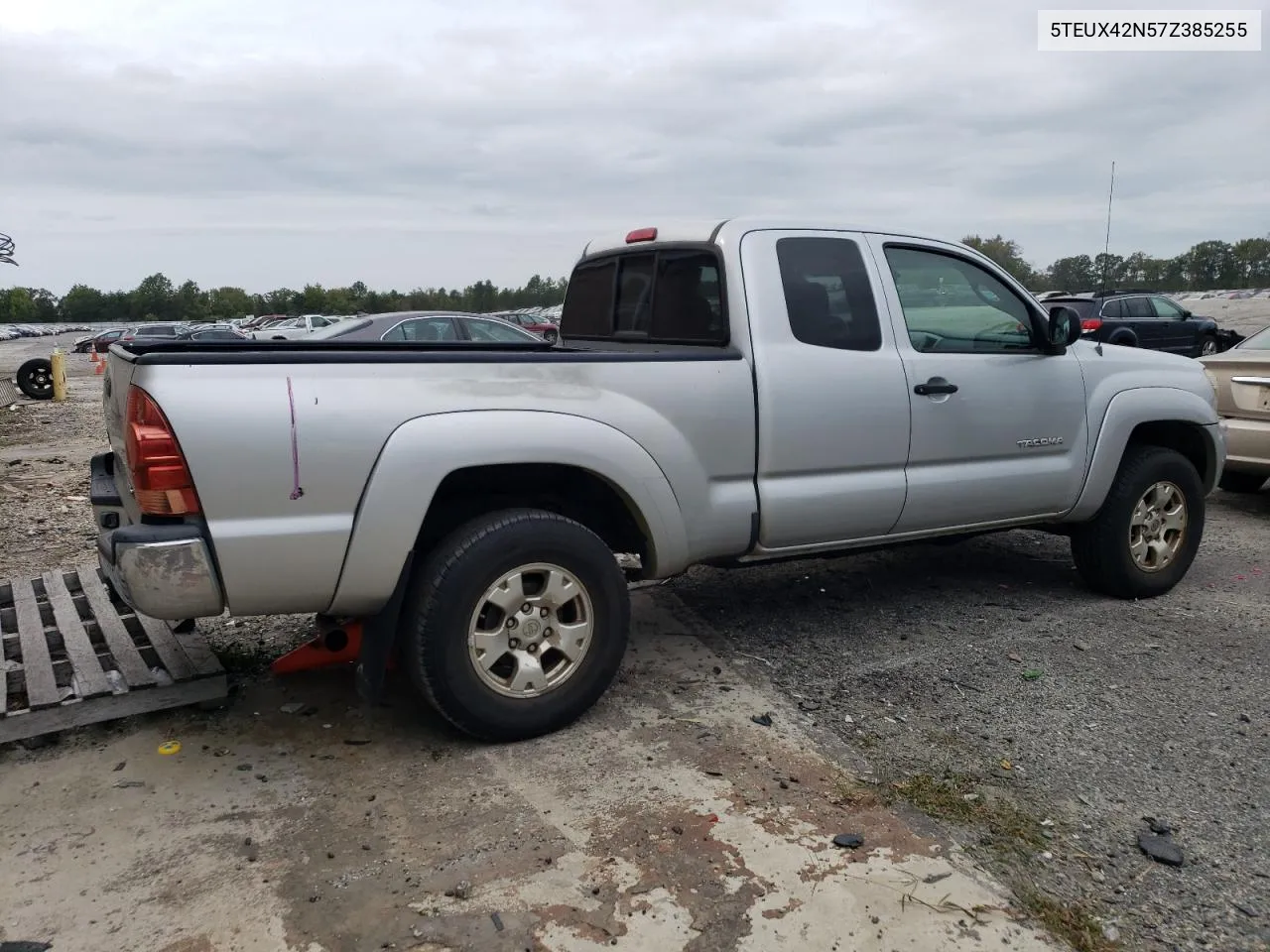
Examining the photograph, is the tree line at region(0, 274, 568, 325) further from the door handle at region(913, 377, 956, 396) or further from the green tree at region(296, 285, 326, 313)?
the door handle at region(913, 377, 956, 396)

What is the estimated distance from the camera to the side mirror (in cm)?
482

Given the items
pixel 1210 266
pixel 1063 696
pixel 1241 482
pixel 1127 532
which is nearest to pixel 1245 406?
pixel 1241 482

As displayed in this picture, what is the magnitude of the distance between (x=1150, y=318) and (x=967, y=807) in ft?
61.8

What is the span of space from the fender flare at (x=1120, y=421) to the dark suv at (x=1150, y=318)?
13648 millimetres

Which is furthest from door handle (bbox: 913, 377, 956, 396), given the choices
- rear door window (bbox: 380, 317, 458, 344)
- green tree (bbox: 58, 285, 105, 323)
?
green tree (bbox: 58, 285, 105, 323)

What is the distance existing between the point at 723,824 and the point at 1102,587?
3228 millimetres

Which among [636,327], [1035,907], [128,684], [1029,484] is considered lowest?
[1035,907]

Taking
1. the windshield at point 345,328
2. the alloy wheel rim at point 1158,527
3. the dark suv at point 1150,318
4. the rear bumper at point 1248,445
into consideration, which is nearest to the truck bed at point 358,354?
the alloy wheel rim at point 1158,527

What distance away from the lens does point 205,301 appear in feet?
371

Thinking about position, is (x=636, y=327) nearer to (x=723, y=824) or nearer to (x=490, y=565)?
(x=490, y=565)

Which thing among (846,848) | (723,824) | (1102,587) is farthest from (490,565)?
(1102,587)

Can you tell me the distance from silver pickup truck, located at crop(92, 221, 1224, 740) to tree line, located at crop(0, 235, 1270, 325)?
70.8 inches

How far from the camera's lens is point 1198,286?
2699 inches

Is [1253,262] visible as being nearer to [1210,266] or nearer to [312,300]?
[1210,266]
